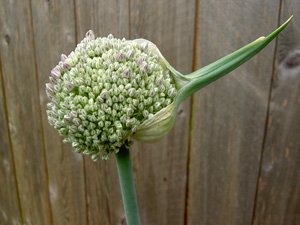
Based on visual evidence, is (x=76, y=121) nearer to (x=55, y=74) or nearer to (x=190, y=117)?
(x=55, y=74)

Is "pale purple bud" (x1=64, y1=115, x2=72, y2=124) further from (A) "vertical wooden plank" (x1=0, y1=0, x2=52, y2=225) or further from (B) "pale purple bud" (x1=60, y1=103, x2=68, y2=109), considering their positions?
(A) "vertical wooden plank" (x1=0, y1=0, x2=52, y2=225)

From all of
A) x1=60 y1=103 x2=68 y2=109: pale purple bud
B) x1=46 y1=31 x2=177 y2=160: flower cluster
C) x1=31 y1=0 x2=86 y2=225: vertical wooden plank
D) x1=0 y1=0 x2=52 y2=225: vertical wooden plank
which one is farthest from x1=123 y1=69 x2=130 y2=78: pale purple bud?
x1=0 y1=0 x2=52 y2=225: vertical wooden plank

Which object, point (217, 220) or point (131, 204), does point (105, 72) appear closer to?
point (131, 204)

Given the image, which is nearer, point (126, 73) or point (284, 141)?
point (126, 73)

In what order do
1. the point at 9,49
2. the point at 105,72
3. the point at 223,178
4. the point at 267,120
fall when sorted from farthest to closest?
the point at 9,49
the point at 223,178
the point at 267,120
the point at 105,72

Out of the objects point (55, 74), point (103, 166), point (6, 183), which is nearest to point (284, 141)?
point (103, 166)

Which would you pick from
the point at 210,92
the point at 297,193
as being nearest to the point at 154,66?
the point at 210,92
